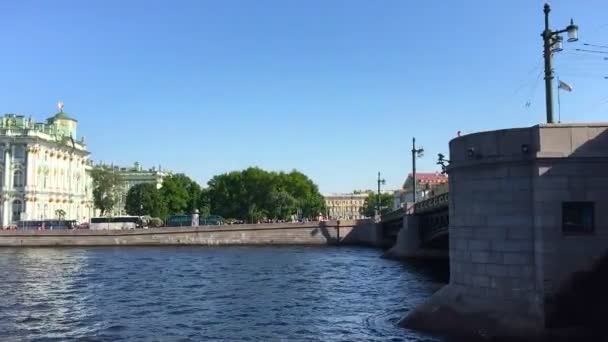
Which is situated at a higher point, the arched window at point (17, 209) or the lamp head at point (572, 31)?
the lamp head at point (572, 31)

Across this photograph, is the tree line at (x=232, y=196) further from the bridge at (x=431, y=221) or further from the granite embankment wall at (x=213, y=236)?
the bridge at (x=431, y=221)

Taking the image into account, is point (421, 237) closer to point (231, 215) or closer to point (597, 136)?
point (597, 136)

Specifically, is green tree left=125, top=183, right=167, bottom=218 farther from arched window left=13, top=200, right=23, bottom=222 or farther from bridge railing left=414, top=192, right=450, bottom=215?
bridge railing left=414, top=192, right=450, bottom=215

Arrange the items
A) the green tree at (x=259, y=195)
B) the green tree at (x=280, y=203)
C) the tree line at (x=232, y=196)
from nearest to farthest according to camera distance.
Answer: the green tree at (x=280, y=203), the green tree at (x=259, y=195), the tree line at (x=232, y=196)

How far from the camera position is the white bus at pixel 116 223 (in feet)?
334

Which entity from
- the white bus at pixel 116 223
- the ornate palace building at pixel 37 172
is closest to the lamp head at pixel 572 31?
the white bus at pixel 116 223

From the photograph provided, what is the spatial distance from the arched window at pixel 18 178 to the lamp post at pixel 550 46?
10923cm

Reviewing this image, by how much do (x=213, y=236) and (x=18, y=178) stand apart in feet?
151

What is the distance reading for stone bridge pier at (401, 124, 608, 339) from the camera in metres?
16.8

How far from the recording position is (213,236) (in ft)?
287

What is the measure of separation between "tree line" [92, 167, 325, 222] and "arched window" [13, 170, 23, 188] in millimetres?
26933

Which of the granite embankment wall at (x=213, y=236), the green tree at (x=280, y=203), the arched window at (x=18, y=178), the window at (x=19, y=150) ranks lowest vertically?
the granite embankment wall at (x=213, y=236)

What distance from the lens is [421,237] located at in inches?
2269

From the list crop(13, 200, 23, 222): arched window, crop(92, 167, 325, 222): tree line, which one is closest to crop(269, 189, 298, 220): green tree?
crop(92, 167, 325, 222): tree line
